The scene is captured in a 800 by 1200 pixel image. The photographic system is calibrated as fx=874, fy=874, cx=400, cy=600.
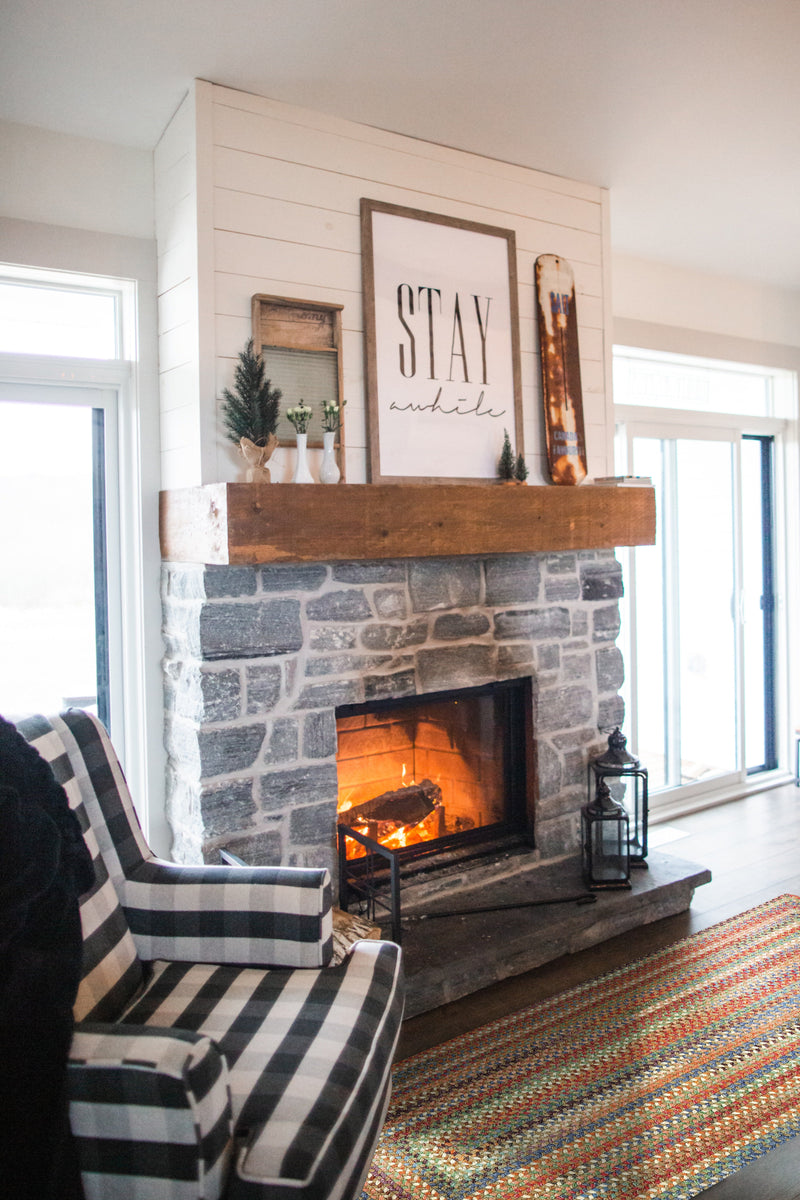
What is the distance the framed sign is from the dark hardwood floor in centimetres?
158

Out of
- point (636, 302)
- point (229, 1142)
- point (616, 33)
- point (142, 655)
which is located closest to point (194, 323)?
point (142, 655)

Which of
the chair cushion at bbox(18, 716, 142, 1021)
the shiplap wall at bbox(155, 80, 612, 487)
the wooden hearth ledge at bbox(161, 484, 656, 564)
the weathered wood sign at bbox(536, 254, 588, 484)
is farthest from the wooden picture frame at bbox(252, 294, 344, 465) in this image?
the chair cushion at bbox(18, 716, 142, 1021)

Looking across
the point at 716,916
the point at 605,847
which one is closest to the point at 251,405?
the point at 605,847

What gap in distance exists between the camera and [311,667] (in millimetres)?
2578

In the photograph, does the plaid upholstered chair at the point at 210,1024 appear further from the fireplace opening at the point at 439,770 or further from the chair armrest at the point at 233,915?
the fireplace opening at the point at 439,770

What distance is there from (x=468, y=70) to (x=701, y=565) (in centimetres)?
279

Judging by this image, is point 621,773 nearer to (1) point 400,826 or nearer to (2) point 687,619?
(1) point 400,826

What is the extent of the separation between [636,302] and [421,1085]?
11.2ft

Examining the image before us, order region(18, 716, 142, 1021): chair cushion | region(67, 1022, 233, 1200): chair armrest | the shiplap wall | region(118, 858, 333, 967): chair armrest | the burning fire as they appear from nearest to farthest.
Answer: region(67, 1022, 233, 1200): chair armrest, region(18, 716, 142, 1021): chair cushion, region(118, 858, 333, 967): chair armrest, the shiplap wall, the burning fire

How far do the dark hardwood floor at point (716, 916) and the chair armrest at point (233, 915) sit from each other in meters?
0.76

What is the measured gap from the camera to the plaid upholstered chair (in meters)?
1.21

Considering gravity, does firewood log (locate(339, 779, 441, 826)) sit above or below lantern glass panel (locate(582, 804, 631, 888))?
above

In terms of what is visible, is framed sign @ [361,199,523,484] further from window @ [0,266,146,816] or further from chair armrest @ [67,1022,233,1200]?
chair armrest @ [67,1022,233,1200]

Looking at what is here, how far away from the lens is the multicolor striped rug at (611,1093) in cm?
184
